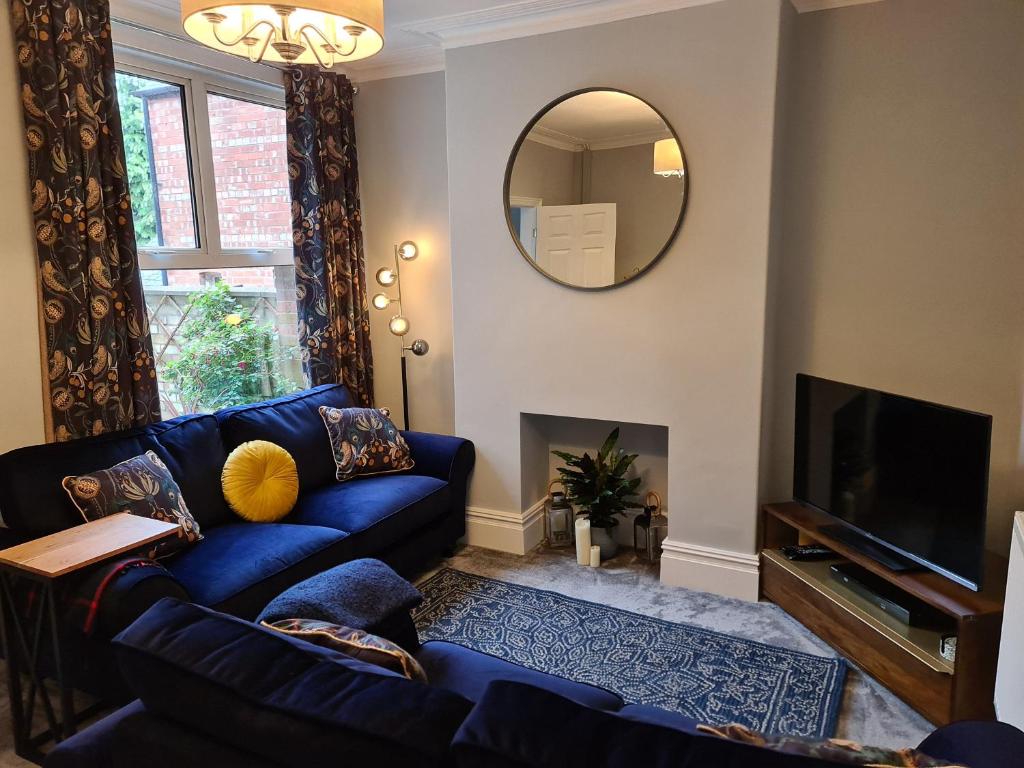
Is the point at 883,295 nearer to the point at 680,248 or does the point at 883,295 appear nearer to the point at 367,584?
the point at 680,248

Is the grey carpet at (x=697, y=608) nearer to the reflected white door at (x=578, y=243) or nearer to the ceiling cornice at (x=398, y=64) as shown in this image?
the reflected white door at (x=578, y=243)

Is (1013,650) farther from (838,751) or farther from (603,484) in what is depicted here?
(603,484)

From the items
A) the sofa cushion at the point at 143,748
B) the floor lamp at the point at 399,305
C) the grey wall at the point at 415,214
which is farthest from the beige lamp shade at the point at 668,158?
the sofa cushion at the point at 143,748

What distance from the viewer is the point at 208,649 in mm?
1249

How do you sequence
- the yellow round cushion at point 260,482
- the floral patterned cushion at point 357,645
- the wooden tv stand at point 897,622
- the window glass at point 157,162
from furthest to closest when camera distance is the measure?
the window glass at point 157,162, the yellow round cushion at point 260,482, the wooden tv stand at point 897,622, the floral patterned cushion at point 357,645

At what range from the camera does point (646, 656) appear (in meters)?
2.79

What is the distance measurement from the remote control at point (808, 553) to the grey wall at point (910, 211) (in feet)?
1.24

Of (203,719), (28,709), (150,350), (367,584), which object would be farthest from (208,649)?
(150,350)

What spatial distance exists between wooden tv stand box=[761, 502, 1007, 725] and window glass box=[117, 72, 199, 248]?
10.1 feet

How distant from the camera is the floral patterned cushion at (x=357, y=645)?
1.49m

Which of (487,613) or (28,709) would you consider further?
(487,613)

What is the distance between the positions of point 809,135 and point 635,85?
822mm

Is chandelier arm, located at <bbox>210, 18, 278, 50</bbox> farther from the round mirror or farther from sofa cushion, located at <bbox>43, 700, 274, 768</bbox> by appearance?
the round mirror

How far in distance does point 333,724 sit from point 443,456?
2.61 m
